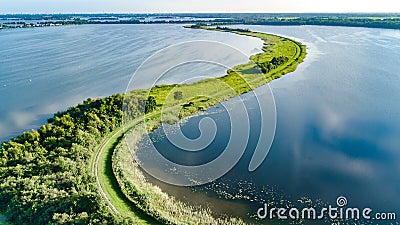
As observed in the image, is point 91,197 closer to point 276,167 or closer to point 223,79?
point 276,167

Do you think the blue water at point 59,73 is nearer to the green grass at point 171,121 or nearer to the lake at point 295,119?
the lake at point 295,119

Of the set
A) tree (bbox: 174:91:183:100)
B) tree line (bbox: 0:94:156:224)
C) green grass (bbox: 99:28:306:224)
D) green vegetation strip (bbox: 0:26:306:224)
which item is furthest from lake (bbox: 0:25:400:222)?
tree line (bbox: 0:94:156:224)
